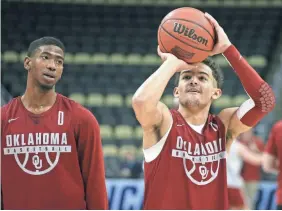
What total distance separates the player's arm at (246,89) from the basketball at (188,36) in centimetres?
6

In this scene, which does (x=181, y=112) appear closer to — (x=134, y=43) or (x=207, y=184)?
(x=207, y=184)

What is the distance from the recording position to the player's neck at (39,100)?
12.8 ft

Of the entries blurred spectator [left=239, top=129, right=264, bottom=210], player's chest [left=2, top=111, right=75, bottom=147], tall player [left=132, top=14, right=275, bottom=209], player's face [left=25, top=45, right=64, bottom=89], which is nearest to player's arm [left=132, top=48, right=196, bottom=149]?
tall player [left=132, top=14, right=275, bottom=209]

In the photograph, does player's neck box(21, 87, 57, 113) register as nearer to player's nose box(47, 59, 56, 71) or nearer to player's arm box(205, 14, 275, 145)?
player's nose box(47, 59, 56, 71)

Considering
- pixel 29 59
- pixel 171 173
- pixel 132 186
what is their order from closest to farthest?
pixel 171 173 < pixel 29 59 < pixel 132 186

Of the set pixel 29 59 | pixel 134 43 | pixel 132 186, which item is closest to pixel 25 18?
pixel 134 43

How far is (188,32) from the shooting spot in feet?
12.4

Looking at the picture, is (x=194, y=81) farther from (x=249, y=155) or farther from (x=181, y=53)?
(x=249, y=155)

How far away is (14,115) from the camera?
387cm

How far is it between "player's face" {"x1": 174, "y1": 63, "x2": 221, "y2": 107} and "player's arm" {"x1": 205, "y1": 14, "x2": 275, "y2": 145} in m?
0.15

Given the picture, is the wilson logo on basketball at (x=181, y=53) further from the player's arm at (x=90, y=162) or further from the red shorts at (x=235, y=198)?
the red shorts at (x=235, y=198)

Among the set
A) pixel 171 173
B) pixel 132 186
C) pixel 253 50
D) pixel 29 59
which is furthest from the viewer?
pixel 253 50

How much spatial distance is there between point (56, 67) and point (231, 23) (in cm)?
1286

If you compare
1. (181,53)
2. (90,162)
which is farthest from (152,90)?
(90,162)
